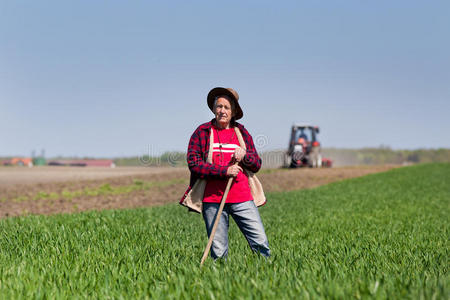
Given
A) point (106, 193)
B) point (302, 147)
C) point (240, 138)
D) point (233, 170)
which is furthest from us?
point (302, 147)

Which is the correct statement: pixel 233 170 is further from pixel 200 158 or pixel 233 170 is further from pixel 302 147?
pixel 302 147

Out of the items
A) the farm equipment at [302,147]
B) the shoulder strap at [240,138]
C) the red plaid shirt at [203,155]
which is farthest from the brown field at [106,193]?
the shoulder strap at [240,138]

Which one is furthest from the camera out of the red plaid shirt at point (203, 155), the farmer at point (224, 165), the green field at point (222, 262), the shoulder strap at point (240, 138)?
the shoulder strap at point (240, 138)

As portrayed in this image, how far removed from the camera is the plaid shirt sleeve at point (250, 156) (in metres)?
4.40

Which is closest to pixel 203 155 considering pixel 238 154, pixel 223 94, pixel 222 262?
pixel 238 154

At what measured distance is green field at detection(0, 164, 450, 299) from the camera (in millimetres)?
3123

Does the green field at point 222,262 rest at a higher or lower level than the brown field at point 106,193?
higher

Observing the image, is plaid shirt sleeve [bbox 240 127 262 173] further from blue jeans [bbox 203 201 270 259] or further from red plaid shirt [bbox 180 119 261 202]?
blue jeans [bbox 203 201 270 259]

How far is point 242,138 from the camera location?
4.51 metres

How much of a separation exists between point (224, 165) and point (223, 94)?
78 centimetres

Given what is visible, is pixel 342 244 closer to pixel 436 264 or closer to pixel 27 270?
pixel 436 264

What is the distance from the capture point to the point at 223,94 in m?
4.50

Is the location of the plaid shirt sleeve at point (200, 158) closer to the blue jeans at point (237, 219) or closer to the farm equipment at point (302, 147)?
the blue jeans at point (237, 219)

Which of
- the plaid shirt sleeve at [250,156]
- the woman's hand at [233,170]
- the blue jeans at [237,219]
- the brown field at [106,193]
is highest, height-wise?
the plaid shirt sleeve at [250,156]
